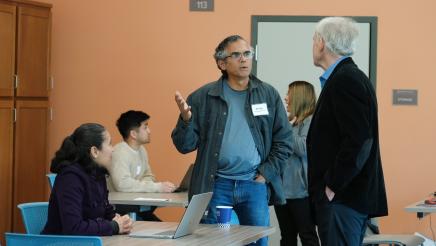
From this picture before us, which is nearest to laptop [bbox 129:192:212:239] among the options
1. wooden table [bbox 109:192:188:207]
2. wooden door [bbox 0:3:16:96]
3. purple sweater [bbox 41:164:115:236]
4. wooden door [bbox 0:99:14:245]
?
purple sweater [bbox 41:164:115:236]

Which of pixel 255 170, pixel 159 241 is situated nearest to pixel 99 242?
pixel 159 241

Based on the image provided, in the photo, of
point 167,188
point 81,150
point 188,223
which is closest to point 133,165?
point 167,188

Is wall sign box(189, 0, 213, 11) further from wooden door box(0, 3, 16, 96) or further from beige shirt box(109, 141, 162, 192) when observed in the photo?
beige shirt box(109, 141, 162, 192)

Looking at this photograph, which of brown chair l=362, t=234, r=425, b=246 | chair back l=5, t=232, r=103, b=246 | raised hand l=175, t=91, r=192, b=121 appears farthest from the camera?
brown chair l=362, t=234, r=425, b=246

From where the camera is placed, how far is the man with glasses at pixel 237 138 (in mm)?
4340

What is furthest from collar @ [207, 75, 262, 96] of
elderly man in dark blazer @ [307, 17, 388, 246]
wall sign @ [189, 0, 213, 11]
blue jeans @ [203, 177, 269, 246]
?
wall sign @ [189, 0, 213, 11]

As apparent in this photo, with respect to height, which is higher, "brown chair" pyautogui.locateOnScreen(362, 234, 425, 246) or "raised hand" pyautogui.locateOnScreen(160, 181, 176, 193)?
"raised hand" pyautogui.locateOnScreen(160, 181, 176, 193)

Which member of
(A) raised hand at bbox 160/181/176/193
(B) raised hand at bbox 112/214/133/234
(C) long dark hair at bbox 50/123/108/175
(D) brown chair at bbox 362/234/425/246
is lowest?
(D) brown chair at bbox 362/234/425/246

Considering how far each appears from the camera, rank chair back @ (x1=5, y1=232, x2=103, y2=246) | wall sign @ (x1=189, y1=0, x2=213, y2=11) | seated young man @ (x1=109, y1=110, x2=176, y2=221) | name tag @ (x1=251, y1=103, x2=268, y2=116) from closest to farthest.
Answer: chair back @ (x1=5, y1=232, x2=103, y2=246) → name tag @ (x1=251, y1=103, x2=268, y2=116) → seated young man @ (x1=109, y1=110, x2=176, y2=221) → wall sign @ (x1=189, y1=0, x2=213, y2=11)

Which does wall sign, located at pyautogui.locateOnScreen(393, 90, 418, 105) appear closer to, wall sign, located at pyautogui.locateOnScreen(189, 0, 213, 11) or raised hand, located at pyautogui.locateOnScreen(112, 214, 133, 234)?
wall sign, located at pyautogui.locateOnScreen(189, 0, 213, 11)

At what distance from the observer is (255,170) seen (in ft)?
14.5

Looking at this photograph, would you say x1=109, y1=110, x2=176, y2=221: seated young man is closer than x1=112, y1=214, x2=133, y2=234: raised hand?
No

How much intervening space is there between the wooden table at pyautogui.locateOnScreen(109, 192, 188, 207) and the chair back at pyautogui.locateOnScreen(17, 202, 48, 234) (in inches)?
55.5

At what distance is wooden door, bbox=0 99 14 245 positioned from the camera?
22.5 feet
